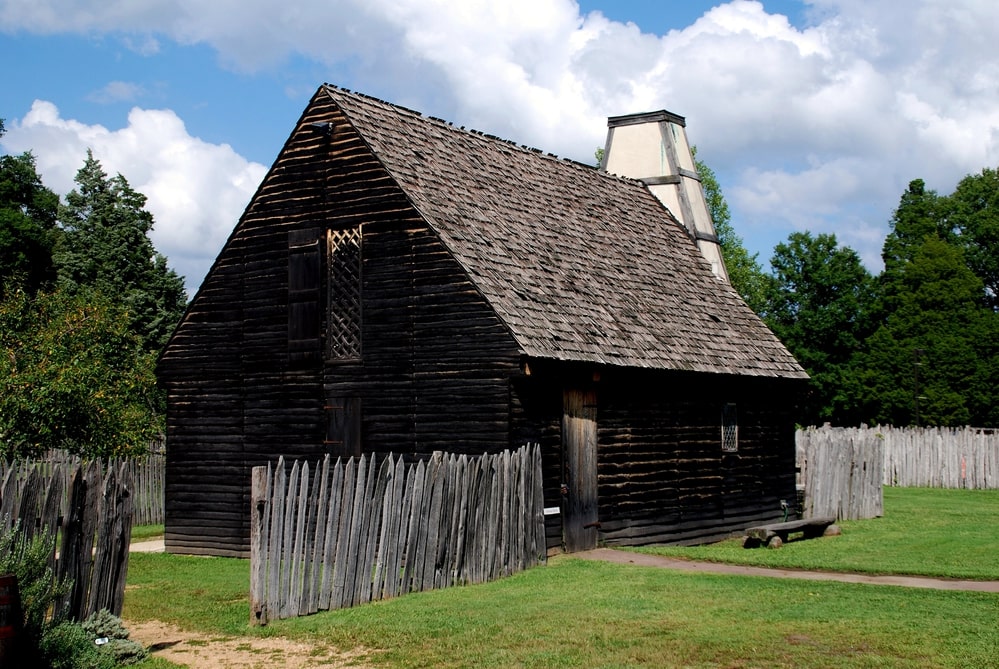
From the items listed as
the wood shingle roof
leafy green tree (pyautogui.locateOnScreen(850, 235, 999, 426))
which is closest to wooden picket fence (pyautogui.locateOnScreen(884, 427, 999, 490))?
the wood shingle roof

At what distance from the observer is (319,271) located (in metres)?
20.6

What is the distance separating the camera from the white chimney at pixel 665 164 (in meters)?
30.6

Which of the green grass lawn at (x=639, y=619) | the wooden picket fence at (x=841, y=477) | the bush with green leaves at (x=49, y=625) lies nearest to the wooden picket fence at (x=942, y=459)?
the wooden picket fence at (x=841, y=477)

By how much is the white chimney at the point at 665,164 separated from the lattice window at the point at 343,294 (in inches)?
483

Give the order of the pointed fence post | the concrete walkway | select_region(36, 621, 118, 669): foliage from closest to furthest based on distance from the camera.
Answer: select_region(36, 621, 118, 669): foliage → the pointed fence post → the concrete walkway

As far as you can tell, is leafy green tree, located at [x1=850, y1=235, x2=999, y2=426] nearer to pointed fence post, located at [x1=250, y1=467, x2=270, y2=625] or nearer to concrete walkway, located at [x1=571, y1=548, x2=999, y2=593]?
concrete walkway, located at [x1=571, y1=548, x2=999, y2=593]

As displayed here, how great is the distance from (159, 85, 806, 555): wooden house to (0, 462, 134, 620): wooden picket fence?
7453mm

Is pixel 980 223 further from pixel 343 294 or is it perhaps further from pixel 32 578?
pixel 32 578

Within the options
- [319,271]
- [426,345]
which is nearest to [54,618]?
[426,345]

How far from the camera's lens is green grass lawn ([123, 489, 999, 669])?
Answer: 1071 cm

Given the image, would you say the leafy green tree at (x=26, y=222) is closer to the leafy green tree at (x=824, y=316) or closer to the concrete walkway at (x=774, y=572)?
the concrete walkway at (x=774, y=572)

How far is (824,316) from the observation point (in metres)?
64.5

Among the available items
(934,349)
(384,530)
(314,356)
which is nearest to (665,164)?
(314,356)

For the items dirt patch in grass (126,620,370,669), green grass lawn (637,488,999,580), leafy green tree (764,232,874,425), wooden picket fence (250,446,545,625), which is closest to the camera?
dirt patch in grass (126,620,370,669)
